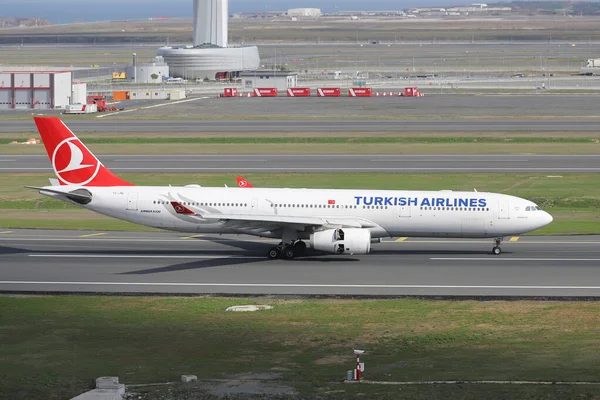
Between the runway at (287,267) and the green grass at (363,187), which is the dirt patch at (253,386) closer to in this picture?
the runway at (287,267)

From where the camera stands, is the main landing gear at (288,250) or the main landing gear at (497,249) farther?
the main landing gear at (497,249)

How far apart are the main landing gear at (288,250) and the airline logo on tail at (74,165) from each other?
12.1 metres

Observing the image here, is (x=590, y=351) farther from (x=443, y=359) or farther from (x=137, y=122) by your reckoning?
(x=137, y=122)

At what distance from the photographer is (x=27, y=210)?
7544 cm

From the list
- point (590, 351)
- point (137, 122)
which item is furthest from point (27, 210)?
point (137, 122)

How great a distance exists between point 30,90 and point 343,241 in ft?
395

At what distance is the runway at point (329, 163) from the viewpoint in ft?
308

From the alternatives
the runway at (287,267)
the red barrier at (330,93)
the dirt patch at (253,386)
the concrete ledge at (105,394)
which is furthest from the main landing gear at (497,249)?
the red barrier at (330,93)

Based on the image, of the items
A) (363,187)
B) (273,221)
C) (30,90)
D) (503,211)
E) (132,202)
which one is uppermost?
(30,90)

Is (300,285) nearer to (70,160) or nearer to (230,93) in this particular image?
(70,160)

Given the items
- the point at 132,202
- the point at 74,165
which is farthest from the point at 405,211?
the point at 74,165

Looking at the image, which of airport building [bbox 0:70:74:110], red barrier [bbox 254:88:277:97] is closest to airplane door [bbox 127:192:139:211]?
airport building [bbox 0:70:74:110]

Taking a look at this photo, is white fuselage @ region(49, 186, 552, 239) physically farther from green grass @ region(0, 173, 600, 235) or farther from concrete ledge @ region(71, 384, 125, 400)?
concrete ledge @ region(71, 384, 125, 400)

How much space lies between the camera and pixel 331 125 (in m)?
132
